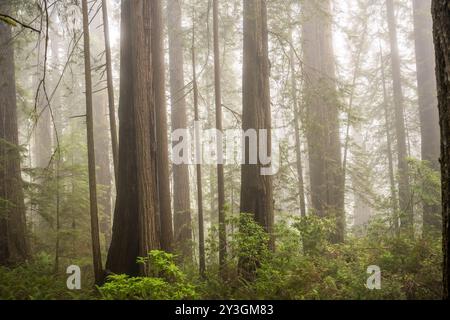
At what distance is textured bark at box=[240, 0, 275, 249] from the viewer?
7.52 meters

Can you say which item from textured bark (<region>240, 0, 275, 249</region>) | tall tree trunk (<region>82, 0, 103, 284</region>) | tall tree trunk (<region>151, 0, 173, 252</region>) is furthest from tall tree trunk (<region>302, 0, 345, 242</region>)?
tall tree trunk (<region>82, 0, 103, 284</region>)

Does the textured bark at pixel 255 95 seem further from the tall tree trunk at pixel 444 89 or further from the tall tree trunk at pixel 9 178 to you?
the tall tree trunk at pixel 9 178

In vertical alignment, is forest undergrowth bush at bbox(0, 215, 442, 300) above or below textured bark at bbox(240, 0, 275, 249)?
below

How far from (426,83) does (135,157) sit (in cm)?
1239

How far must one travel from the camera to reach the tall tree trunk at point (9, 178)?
884 centimetres

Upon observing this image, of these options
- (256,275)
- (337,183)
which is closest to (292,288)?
(256,275)

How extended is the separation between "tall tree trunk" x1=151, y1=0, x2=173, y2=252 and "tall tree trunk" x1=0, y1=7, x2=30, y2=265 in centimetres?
362

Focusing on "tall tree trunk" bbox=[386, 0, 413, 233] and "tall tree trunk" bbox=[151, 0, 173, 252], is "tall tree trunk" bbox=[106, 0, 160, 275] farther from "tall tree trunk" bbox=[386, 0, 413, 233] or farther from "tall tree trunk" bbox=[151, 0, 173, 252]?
"tall tree trunk" bbox=[386, 0, 413, 233]

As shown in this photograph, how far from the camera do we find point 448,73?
302cm

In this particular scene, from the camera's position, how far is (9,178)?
9172mm

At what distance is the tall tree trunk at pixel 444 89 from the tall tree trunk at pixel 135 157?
15.9ft

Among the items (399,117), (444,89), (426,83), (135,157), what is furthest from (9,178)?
(399,117)

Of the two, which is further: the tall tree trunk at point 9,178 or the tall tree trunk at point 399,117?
the tall tree trunk at point 399,117

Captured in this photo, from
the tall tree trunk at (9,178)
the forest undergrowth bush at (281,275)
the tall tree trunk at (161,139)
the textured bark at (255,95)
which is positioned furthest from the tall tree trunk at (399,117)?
the tall tree trunk at (9,178)
